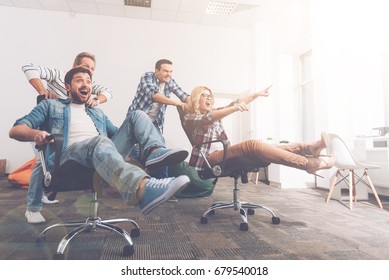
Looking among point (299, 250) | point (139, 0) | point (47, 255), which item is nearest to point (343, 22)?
point (139, 0)

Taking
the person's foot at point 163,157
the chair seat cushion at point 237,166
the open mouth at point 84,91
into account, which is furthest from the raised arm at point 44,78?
the chair seat cushion at point 237,166

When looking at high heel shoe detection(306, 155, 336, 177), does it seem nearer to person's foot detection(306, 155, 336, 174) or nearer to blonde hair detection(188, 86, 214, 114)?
person's foot detection(306, 155, 336, 174)

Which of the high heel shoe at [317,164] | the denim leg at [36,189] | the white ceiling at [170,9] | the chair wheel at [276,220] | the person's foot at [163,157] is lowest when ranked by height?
the chair wheel at [276,220]

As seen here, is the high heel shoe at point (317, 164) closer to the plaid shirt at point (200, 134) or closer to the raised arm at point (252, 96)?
the plaid shirt at point (200, 134)

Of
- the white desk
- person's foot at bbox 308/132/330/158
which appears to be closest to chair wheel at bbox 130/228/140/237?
person's foot at bbox 308/132/330/158

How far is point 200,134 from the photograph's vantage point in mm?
1850

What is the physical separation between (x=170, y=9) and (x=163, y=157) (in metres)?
1.64

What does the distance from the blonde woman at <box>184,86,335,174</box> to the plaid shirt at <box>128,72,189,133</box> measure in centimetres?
14

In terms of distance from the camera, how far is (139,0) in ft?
7.00

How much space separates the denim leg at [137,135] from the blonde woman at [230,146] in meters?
0.59

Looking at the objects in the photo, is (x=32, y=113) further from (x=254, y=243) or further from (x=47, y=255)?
(x=254, y=243)

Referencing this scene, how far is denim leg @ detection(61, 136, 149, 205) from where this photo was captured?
99 centimetres

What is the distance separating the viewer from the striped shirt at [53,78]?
5.02ft

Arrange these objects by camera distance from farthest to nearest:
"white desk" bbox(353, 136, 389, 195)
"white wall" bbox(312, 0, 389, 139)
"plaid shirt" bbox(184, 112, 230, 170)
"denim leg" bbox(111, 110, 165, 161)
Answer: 1. "white wall" bbox(312, 0, 389, 139)
2. "white desk" bbox(353, 136, 389, 195)
3. "plaid shirt" bbox(184, 112, 230, 170)
4. "denim leg" bbox(111, 110, 165, 161)
